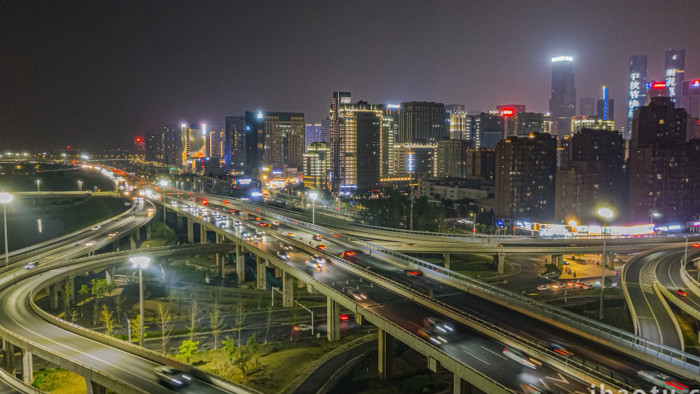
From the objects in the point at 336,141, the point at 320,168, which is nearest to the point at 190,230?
the point at 336,141

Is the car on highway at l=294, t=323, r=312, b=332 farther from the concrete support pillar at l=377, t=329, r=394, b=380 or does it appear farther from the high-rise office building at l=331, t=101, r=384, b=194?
Result: the high-rise office building at l=331, t=101, r=384, b=194

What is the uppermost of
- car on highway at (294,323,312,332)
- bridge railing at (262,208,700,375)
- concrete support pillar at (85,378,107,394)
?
bridge railing at (262,208,700,375)

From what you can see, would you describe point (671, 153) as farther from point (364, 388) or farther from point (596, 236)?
point (364, 388)

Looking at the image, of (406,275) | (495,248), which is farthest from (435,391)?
(495,248)

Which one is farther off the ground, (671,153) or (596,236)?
(671,153)

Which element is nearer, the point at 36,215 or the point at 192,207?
the point at 192,207

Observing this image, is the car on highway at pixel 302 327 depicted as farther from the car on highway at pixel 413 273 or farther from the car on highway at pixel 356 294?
the car on highway at pixel 413 273

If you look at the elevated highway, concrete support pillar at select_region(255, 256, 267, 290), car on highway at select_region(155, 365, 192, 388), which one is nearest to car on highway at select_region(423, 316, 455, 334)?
the elevated highway
